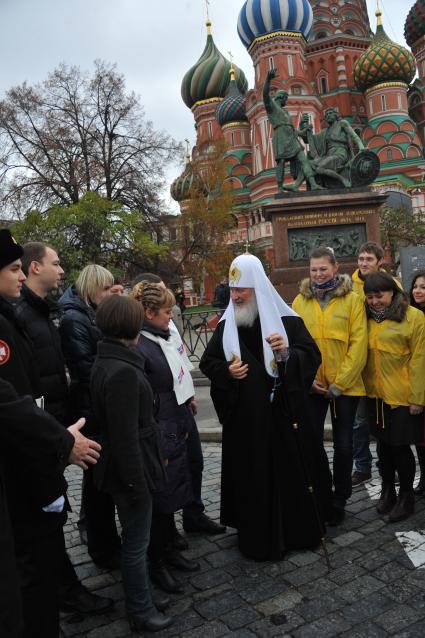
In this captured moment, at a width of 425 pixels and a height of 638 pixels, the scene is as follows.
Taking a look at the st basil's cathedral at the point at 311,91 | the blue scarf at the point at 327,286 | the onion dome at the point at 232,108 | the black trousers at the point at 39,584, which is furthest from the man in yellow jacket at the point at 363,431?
the onion dome at the point at 232,108

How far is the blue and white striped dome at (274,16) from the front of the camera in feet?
128

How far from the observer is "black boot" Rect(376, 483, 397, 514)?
4.04 metres

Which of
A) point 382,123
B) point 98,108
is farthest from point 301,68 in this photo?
point 98,108

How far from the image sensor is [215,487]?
4938 millimetres

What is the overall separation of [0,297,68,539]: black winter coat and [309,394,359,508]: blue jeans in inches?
94.1

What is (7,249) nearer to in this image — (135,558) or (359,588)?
(135,558)

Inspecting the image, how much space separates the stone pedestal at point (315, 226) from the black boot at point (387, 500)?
32.7 ft

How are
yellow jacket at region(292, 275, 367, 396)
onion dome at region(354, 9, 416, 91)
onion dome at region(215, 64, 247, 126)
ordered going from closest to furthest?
yellow jacket at region(292, 275, 367, 396), onion dome at region(354, 9, 416, 91), onion dome at region(215, 64, 247, 126)

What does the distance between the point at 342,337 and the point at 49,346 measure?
2174mm

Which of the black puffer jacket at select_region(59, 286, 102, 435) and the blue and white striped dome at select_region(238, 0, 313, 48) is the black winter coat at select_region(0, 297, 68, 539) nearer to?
the black puffer jacket at select_region(59, 286, 102, 435)

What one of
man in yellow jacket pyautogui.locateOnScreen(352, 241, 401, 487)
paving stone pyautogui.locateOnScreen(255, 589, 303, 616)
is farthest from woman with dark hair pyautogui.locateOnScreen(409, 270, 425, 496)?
paving stone pyautogui.locateOnScreen(255, 589, 303, 616)

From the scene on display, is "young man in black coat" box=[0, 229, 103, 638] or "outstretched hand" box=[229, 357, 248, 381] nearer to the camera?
"young man in black coat" box=[0, 229, 103, 638]

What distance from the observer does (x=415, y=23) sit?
153 feet

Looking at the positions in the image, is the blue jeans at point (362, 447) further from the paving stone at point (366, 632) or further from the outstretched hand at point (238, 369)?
the paving stone at point (366, 632)
